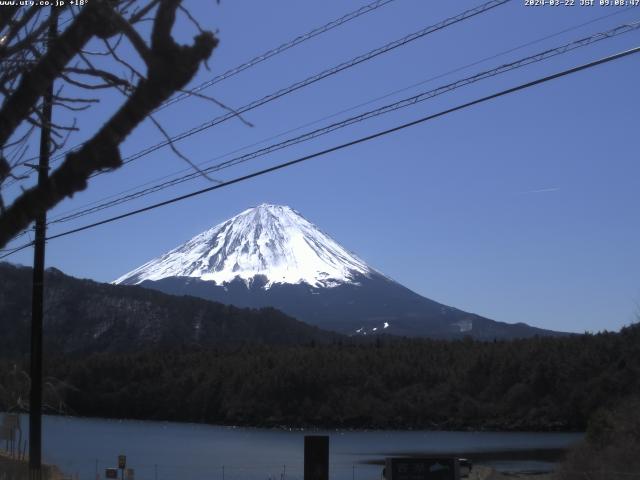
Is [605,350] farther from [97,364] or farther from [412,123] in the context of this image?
[412,123]

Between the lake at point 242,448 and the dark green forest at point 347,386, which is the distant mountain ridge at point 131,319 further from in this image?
the lake at point 242,448

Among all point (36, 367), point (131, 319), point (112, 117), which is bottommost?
point (36, 367)

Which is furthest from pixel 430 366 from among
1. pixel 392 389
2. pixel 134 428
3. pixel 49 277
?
pixel 49 277

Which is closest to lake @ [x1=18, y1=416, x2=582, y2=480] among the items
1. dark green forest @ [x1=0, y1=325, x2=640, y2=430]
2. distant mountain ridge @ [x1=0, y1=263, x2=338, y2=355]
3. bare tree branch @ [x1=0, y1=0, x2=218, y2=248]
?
dark green forest @ [x1=0, y1=325, x2=640, y2=430]

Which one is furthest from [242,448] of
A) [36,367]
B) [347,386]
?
[36,367]

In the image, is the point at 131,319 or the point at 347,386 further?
the point at 131,319

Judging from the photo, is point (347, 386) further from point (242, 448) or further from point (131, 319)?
point (131, 319)
